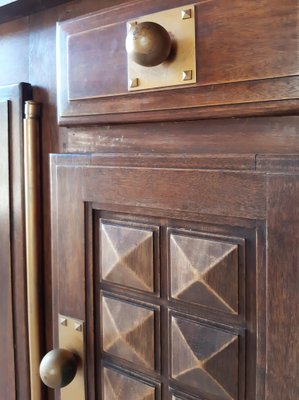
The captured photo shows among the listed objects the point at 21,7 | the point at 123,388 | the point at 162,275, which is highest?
the point at 21,7

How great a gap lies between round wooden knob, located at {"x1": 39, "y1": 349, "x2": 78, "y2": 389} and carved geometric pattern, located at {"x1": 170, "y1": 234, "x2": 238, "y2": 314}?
18cm

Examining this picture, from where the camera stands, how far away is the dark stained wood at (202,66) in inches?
17.2

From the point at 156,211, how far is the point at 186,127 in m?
0.11

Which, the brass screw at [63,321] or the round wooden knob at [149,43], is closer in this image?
the round wooden knob at [149,43]

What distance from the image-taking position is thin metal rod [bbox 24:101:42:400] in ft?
2.32

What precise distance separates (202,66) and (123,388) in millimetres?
406

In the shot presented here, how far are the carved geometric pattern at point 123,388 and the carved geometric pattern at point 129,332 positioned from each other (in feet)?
0.09

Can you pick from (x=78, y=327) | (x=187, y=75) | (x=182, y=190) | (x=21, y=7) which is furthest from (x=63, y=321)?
(x=21, y=7)

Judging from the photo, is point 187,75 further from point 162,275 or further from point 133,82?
point 162,275

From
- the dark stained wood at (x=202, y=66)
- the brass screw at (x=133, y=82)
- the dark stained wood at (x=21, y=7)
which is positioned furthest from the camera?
the dark stained wood at (x=21, y=7)

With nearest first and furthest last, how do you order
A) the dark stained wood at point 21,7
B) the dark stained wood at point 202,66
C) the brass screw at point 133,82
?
the dark stained wood at point 202,66
the brass screw at point 133,82
the dark stained wood at point 21,7

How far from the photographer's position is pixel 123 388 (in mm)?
578

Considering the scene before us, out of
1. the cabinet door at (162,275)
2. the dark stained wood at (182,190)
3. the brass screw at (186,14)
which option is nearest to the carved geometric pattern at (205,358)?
the cabinet door at (162,275)

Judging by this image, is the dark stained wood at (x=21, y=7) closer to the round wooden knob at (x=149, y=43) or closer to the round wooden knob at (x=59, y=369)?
the round wooden knob at (x=149, y=43)
